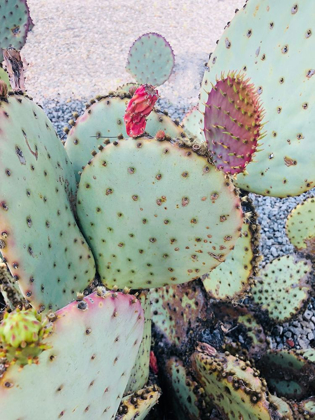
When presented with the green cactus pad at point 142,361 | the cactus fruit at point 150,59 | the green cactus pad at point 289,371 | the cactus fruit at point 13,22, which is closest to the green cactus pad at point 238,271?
the green cactus pad at point 289,371

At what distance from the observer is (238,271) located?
1.43m

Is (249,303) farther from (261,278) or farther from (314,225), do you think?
(314,225)

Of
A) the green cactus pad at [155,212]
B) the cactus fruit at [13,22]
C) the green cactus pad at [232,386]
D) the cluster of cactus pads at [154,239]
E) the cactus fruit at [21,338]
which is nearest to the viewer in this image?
the cactus fruit at [21,338]

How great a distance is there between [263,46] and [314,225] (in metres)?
0.91

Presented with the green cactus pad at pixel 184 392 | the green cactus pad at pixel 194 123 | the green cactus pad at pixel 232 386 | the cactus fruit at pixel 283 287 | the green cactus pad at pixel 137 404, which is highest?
the green cactus pad at pixel 194 123

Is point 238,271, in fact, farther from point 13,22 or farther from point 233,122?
point 13,22

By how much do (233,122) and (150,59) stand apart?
2649 mm

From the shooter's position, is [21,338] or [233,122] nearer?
[21,338]

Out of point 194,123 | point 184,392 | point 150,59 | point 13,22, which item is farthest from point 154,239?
point 150,59

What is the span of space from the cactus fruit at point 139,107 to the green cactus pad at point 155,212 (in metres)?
0.06

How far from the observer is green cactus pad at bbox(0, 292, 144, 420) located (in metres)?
0.53

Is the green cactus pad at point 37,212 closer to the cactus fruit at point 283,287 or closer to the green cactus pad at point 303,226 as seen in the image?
the cactus fruit at point 283,287

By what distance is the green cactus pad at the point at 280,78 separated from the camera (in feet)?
3.73

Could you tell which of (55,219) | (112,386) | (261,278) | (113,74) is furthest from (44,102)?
(112,386)
